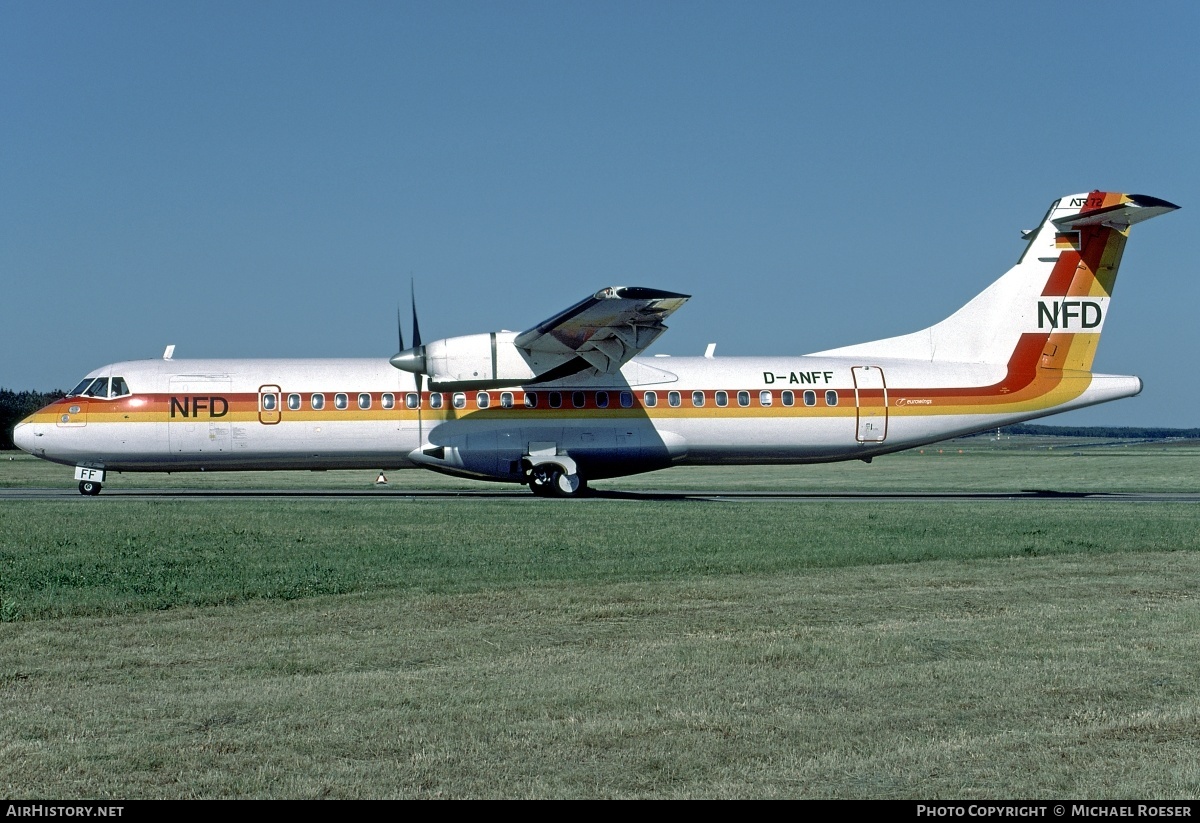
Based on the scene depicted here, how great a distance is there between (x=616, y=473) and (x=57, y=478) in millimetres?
20521

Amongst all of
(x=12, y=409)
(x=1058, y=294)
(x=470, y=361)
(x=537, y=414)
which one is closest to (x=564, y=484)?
(x=537, y=414)

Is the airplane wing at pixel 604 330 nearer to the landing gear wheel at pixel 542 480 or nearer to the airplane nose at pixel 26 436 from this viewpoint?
the landing gear wheel at pixel 542 480

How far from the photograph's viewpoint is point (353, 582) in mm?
11586

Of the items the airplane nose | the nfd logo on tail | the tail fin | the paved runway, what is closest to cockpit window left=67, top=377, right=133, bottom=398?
the airplane nose

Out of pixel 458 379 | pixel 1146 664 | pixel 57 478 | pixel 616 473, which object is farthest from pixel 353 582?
pixel 57 478

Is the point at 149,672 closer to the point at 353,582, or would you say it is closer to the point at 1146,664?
the point at 353,582

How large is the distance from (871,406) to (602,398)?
6248 mm

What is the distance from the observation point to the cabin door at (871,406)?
1040 inches

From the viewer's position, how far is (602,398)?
25984mm

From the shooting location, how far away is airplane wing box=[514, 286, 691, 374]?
22344mm

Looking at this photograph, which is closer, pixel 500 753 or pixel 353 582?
pixel 500 753

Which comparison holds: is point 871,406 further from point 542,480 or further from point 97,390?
point 97,390

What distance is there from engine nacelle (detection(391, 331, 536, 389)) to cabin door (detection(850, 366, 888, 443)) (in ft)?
25.3

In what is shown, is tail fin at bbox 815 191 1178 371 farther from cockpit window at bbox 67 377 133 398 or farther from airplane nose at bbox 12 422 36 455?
airplane nose at bbox 12 422 36 455
